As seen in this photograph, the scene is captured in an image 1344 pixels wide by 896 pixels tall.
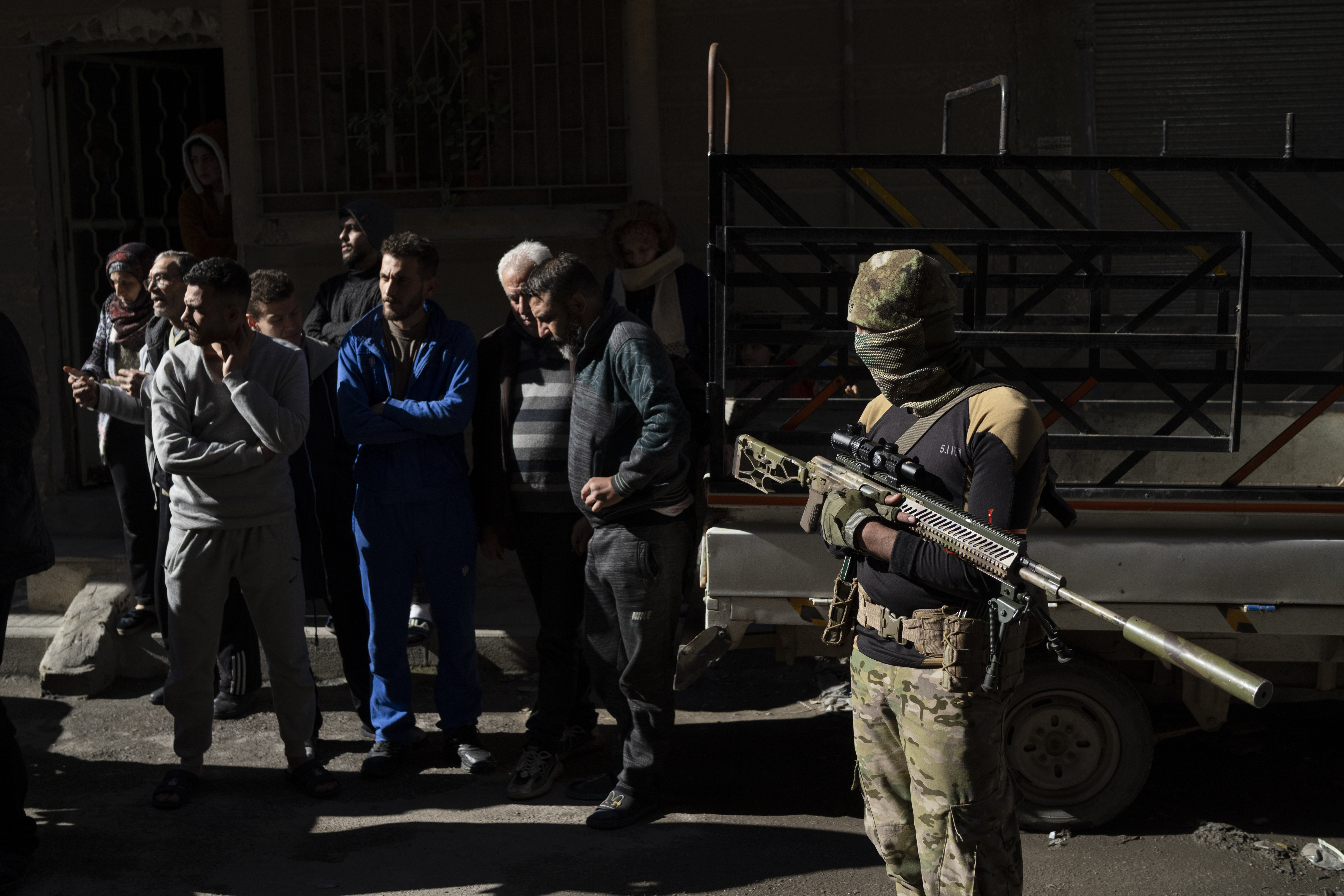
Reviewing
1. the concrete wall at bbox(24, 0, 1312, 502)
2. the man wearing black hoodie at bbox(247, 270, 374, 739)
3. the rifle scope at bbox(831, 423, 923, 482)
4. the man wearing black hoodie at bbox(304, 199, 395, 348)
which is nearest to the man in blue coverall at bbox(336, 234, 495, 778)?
the man wearing black hoodie at bbox(247, 270, 374, 739)

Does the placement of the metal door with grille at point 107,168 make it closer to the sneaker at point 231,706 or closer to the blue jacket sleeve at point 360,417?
the sneaker at point 231,706

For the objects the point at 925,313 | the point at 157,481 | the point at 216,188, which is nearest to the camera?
the point at 925,313

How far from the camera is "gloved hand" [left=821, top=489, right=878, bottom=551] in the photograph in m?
2.82

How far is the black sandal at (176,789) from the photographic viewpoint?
4.32m

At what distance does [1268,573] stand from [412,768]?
312cm

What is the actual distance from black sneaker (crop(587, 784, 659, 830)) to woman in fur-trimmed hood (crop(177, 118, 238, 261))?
4.25 metres

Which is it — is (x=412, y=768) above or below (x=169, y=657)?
below

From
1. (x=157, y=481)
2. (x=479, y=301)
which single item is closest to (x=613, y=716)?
(x=157, y=481)

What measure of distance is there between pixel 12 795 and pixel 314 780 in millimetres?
999

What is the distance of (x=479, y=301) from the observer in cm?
695

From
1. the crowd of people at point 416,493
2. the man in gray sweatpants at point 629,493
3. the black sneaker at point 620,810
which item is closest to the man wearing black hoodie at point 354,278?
the crowd of people at point 416,493

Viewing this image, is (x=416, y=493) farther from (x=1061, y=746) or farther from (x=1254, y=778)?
(x=1254, y=778)

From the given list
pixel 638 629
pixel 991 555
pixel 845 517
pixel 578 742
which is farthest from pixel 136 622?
pixel 991 555

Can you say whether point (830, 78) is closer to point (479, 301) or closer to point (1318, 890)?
point (479, 301)
